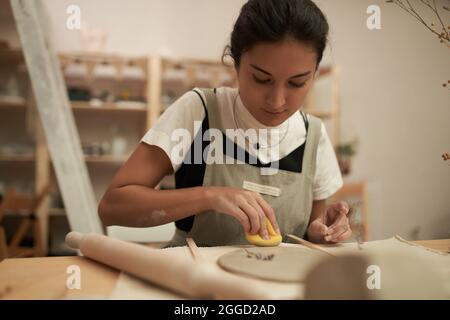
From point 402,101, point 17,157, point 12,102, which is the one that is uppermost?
point 402,101

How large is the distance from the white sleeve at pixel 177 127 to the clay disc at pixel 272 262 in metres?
0.25

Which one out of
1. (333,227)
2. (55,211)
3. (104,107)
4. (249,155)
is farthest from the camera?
(55,211)

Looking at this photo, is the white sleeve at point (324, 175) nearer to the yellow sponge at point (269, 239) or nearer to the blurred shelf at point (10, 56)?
the yellow sponge at point (269, 239)

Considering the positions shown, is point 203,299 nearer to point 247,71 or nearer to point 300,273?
Result: point 300,273

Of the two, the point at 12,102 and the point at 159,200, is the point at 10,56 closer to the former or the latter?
the point at 12,102

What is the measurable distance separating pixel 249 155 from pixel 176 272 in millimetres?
402

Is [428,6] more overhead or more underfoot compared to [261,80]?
more overhead

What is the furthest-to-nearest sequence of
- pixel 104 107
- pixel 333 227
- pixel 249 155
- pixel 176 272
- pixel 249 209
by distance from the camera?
pixel 104 107
pixel 249 155
pixel 333 227
pixel 249 209
pixel 176 272

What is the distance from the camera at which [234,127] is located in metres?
0.77

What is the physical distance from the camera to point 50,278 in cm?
45

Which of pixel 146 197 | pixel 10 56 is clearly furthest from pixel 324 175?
pixel 10 56

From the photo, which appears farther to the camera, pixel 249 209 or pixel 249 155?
pixel 249 155

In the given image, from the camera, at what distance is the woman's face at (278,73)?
22.7 inches

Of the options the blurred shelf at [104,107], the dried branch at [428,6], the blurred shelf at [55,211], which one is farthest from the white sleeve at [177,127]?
the blurred shelf at [55,211]
